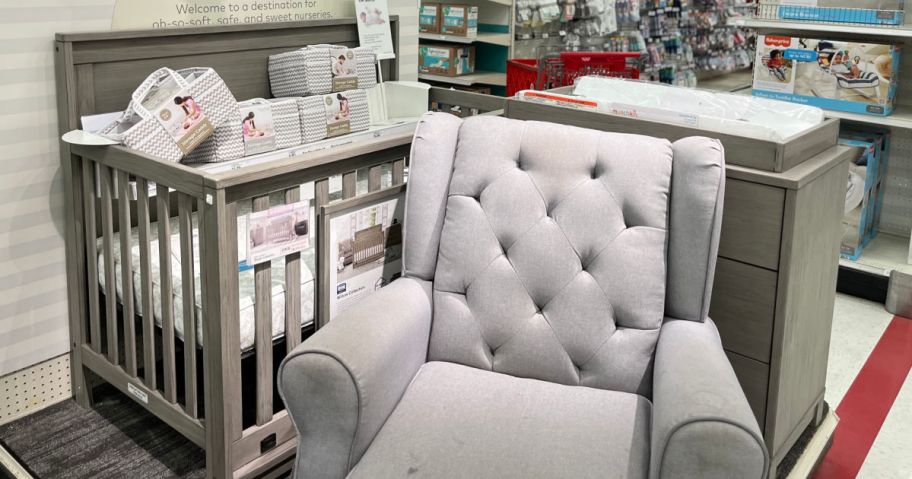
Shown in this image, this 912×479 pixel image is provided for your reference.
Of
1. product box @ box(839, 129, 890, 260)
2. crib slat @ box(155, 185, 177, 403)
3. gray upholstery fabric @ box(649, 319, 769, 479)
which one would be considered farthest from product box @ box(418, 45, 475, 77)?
gray upholstery fabric @ box(649, 319, 769, 479)

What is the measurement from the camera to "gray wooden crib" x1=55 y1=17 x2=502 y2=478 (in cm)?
199

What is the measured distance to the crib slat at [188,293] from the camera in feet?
6.62

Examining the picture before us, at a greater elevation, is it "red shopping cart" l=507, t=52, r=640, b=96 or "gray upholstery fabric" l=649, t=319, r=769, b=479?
"red shopping cart" l=507, t=52, r=640, b=96

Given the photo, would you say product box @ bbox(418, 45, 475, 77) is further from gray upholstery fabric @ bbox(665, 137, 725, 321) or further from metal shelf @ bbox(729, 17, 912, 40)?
gray upholstery fabric @ bbox(665, 137, 725, 321)

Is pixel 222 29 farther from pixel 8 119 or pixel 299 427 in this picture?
pixel 299 427

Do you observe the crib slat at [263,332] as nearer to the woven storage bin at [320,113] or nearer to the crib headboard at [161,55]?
the crib headboard at [161,55]

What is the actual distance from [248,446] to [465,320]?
0.65 metres

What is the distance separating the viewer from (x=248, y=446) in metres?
2.14

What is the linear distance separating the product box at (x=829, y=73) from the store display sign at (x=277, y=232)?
2.79 metres

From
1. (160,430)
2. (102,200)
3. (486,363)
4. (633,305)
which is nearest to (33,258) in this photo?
(102,200)

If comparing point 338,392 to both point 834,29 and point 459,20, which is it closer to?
point 834,29

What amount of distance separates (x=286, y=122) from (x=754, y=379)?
1673 mm

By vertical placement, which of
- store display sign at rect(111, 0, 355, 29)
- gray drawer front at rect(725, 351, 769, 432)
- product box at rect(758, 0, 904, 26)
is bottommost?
gray drawer front at rect(725, 351, 769, 432)

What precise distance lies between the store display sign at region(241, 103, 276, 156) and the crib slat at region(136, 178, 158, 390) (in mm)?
472
